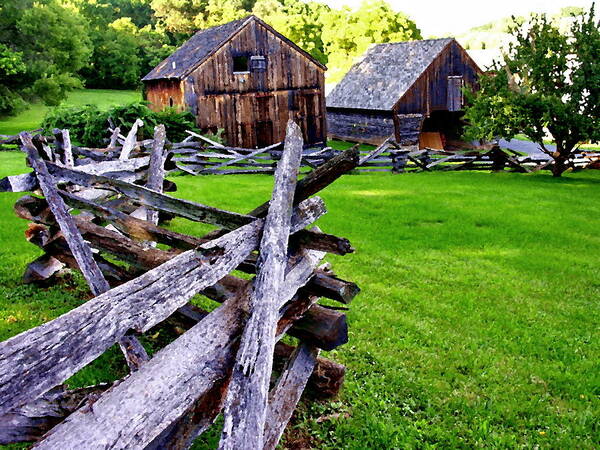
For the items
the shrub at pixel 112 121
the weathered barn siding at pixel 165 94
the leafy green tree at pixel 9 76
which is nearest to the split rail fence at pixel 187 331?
the shrub at pixel 112 121

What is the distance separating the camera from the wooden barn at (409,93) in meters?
30.4

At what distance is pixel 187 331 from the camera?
3053 mm

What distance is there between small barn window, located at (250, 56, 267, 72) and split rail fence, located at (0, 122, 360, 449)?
21545 mm

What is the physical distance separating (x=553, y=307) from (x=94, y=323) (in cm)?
630

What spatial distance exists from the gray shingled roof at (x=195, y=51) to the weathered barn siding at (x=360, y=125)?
10089mm

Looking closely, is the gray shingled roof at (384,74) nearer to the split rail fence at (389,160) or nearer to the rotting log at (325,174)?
the split rail fence at (389,160)

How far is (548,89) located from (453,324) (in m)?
15.9

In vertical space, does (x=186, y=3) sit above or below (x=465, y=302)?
above

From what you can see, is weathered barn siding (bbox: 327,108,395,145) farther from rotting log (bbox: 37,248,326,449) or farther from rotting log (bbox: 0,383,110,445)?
rotting log (bbox: 0,383,110,445)

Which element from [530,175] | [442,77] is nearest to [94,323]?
[530,175]

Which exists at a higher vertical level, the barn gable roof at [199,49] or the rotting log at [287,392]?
the barn gable roof at [199,49]

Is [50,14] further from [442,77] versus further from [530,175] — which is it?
[530,175]

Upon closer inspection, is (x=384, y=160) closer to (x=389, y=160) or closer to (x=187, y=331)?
(x=389, y=160)

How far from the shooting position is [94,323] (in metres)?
2.45
